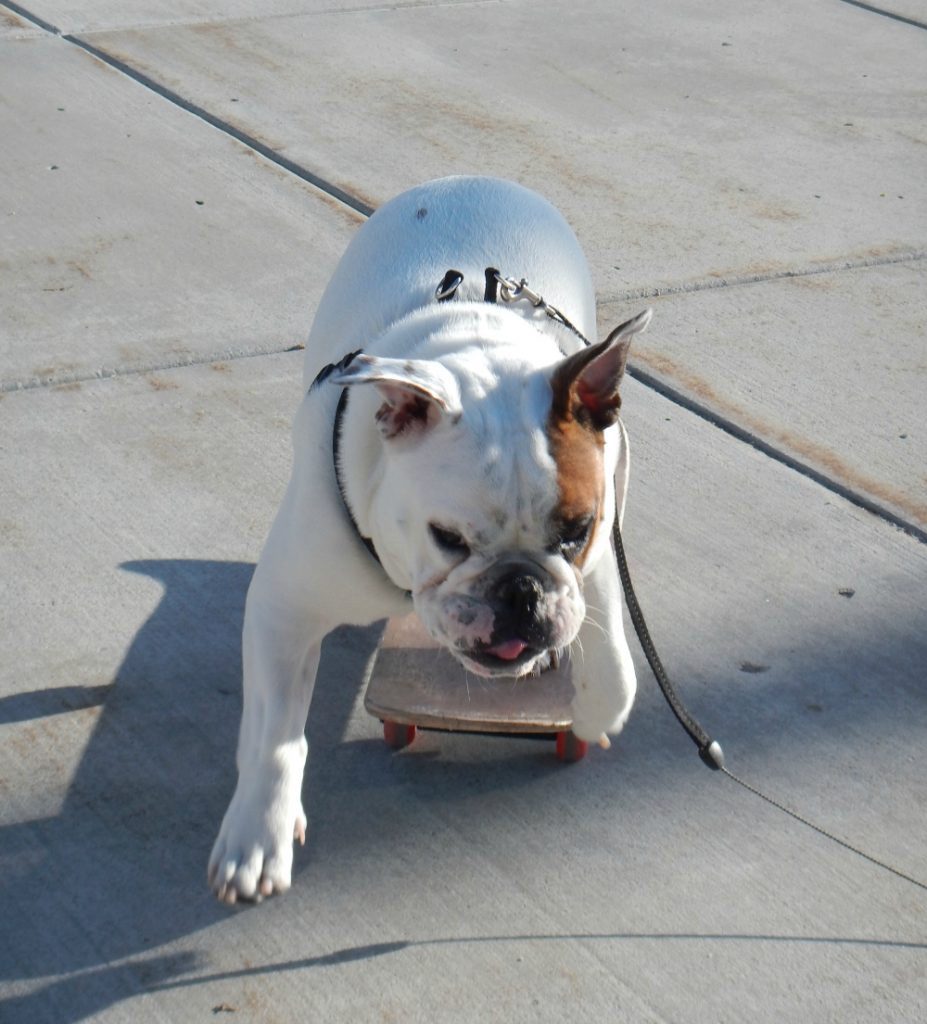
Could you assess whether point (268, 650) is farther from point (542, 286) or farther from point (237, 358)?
point (237, 358)

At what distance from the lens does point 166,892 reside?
3.05 meters

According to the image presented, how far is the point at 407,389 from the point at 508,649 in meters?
0.51

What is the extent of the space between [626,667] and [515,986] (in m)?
0.80

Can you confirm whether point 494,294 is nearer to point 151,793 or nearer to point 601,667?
point 601,667

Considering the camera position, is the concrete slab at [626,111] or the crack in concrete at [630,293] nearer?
the crack in concrete at [630,293]

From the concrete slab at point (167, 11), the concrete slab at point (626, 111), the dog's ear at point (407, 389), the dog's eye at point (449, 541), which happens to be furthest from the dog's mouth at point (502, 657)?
the concrete slab at point (167, 11)

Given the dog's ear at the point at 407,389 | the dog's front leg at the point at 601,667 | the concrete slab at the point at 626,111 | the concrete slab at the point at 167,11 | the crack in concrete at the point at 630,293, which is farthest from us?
the concrete slab at the point at 167,11

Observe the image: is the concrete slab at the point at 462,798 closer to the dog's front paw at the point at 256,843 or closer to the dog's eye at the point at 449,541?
the dog's front paw at the point at 256,843

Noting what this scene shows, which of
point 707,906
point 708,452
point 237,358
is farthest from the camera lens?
point 237,358

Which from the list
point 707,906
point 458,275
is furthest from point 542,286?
point 707,906

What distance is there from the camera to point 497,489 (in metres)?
2.78

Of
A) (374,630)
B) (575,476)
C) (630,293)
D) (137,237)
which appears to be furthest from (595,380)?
(137,237)

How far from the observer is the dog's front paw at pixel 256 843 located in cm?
298

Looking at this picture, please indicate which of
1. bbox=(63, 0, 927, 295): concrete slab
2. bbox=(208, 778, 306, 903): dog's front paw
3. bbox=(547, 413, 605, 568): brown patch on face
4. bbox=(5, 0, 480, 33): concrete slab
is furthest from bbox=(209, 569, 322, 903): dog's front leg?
bbox=(5, 0, 480, 33): concrete slab
